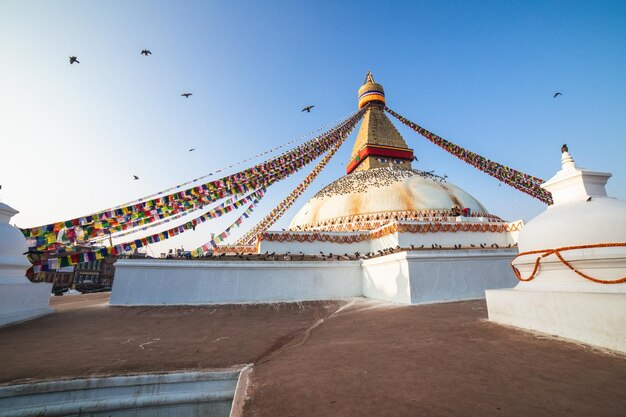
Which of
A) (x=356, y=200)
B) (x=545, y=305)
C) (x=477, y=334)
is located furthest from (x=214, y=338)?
(x=356, y=200)

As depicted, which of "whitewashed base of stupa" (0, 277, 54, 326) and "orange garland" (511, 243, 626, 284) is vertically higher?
"orange garland" (511, 243, 626, 284)

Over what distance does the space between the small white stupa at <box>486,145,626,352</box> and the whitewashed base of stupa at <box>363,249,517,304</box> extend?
105 inches

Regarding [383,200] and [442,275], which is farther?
[383,200]

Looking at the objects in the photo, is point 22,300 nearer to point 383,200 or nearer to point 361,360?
point 361,360

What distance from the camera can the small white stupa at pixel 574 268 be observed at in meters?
2.93

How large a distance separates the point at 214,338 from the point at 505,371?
3.71 metres

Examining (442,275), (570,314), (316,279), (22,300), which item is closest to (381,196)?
(316,279)

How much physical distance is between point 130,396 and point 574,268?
4993mm

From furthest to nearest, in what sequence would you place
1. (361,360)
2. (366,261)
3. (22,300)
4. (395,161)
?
(395,161), (366,261), (22,300), (361,360)

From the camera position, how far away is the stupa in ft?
24.1

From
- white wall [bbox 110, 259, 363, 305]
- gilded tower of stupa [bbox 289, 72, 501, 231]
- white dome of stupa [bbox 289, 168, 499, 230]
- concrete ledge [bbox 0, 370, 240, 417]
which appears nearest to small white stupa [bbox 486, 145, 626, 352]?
concrete ledge [bbox 0, 370, 240, 417]

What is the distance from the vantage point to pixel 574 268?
3.43 meters

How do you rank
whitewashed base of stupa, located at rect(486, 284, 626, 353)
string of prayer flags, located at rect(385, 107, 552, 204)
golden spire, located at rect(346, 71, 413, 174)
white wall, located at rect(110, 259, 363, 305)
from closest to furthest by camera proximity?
whitewashed base of stupa, located at rect(486, 284, 626, 353) < white wall, located at rect(110, 259, 363, 305) < string of prayer flags, located at rect(385, 107, 552, 204) < golden spire, located at rect(346, 71, 413, 174)

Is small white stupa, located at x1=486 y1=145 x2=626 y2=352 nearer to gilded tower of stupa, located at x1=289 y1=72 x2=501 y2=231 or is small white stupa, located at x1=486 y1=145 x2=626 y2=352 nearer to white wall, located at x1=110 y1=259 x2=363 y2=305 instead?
white wall, located at x1=110 y1=259 x2=363 y2=305
